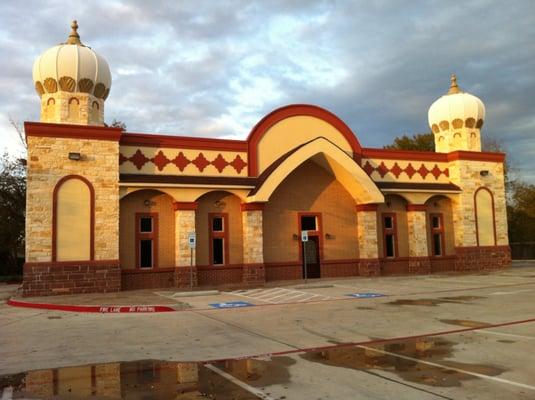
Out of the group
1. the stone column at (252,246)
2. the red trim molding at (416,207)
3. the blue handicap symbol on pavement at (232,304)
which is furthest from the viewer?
the red trim molding at (416,207)

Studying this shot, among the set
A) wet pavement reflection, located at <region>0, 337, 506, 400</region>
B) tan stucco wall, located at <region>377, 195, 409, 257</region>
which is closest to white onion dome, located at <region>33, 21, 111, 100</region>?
tan stucco wall, located at <region>377, 195, 409, 257</region>

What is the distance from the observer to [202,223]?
2345cm

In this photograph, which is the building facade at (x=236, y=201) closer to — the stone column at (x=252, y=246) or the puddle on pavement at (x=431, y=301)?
the stone column at (x=252, y=246)

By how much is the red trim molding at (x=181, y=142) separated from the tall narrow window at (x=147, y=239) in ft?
10.5

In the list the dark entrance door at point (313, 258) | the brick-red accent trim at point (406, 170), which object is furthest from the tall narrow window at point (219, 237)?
the brick-red accent trim at point (406, 170)

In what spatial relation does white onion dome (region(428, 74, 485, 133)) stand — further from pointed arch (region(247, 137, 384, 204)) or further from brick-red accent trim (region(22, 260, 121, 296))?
brick-red accent trim (region(22, 260, 121, 296))

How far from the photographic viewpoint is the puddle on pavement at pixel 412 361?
7.14m

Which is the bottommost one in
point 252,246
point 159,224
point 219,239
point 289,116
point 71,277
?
point 71,277

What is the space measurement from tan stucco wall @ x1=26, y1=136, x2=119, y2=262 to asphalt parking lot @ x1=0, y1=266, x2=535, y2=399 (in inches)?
143

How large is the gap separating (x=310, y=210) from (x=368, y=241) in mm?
3454

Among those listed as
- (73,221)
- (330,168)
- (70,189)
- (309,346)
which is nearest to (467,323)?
(309,346)

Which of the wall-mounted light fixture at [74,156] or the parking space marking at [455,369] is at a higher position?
the wall-mounted light fixture at [74,156]

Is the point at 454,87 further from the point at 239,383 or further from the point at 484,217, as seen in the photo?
the point at 239,383

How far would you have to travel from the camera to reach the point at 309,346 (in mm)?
9469
